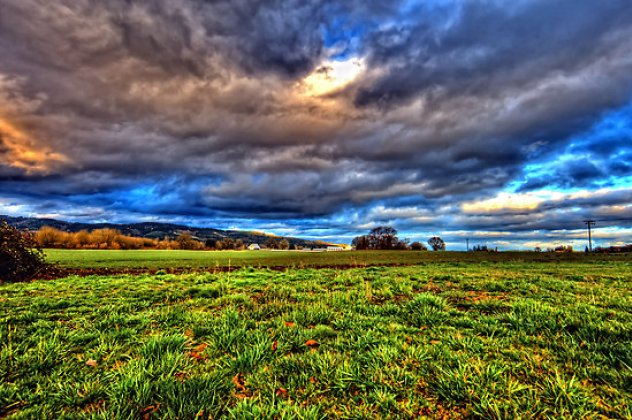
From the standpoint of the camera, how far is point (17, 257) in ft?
57.7

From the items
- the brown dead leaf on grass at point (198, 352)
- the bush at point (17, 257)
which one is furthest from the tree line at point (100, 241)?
the brown dead leaf on grass at point (198, 352)

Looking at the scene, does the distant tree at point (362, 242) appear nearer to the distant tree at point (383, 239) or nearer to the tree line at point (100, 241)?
the distant tree at point (383, 239)

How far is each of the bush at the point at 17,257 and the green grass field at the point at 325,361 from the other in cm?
1312

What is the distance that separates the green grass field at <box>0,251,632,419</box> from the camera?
3.65 metres

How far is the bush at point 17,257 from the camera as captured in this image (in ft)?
56.5

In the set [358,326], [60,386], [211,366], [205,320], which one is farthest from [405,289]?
[60,386]

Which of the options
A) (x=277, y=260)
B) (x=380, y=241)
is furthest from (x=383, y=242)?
(x=277, y=260)

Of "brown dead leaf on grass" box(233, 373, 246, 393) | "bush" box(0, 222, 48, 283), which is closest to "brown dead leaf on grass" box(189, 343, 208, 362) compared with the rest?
"brown dead leaf on grass" box(233, 373, 246, 393)

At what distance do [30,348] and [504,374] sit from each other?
27.0ft

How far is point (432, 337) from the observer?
583 cm

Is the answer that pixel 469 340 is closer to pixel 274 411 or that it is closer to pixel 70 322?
pixel 274 411

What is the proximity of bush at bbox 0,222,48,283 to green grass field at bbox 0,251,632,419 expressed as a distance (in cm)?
1312

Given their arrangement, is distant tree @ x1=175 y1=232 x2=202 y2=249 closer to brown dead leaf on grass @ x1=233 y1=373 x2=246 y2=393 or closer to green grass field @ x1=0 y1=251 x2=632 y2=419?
green grass field @ x1=0 y1=251 x2=632 y2=419

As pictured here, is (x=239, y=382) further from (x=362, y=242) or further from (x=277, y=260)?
(x=362, y=242)
